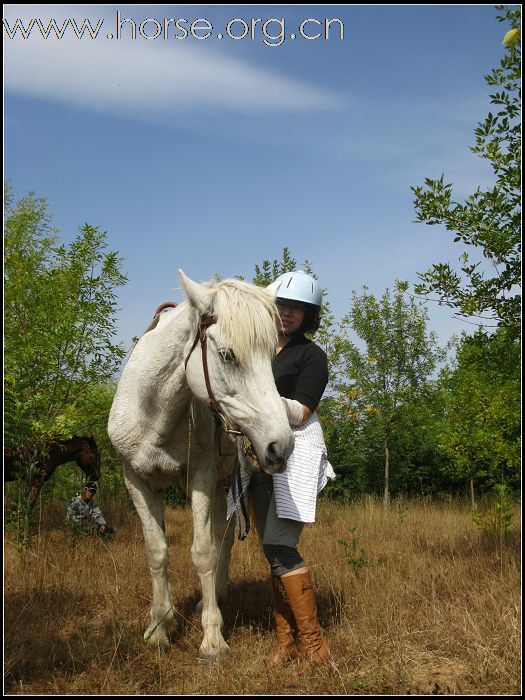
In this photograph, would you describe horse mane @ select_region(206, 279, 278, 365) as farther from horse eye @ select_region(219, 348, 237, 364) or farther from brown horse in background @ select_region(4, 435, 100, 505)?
brown horse in background @ select_region(4, 435, 100, 505)

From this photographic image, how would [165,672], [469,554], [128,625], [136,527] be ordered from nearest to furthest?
[165,672] → [128,625] → [469,554] → [136,527]

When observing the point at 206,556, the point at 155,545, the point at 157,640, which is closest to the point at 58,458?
the point at 155,545

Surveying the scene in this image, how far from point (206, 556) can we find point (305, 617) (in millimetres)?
781

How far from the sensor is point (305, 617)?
3711mm

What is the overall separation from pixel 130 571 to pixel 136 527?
302 centimetres

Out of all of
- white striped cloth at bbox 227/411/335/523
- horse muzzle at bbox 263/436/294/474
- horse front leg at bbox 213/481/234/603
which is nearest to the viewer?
horse muzzle at bbox 263/436/294/474

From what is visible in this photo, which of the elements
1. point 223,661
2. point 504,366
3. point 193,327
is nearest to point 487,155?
point 504,366

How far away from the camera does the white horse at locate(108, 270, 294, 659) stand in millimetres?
3418

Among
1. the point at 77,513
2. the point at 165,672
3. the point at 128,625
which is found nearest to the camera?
the point at 165,672

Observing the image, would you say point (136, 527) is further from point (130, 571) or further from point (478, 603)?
point (478, 603)

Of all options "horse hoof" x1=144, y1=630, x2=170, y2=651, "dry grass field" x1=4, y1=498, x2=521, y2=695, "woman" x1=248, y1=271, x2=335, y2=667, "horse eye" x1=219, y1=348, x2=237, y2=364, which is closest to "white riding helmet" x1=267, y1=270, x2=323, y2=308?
"woman" x1=248, y1=271, x2=335, y2=667

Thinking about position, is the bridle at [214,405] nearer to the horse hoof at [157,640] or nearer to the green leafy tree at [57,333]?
the horse hoof at [157,640]

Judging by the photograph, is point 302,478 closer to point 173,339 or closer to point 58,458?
point 173,339

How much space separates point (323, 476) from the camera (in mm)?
4027
